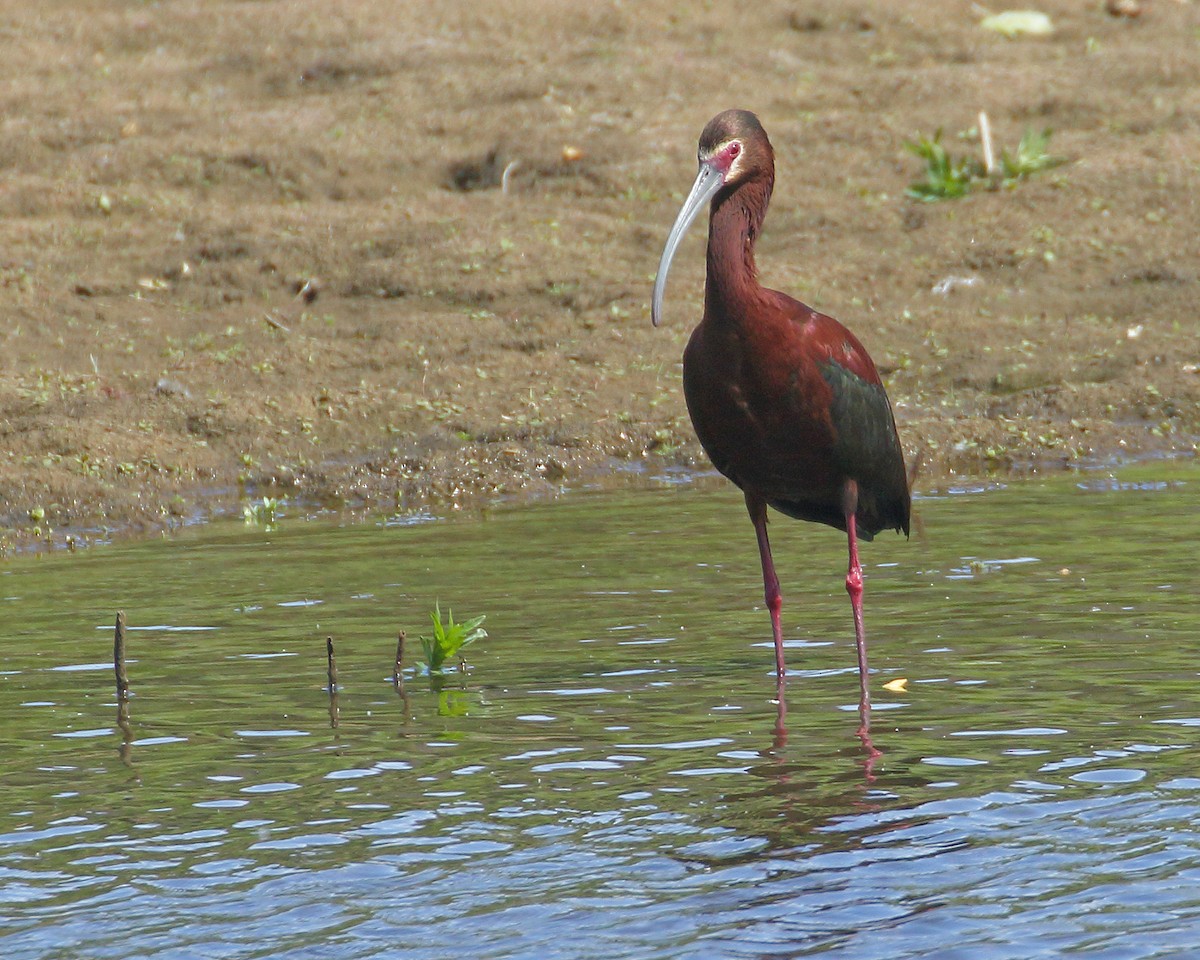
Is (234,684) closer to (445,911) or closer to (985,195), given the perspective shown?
(445,911)

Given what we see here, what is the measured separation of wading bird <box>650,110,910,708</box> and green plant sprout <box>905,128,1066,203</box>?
8.25 meters

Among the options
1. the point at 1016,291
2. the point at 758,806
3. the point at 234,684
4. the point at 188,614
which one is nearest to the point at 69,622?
the point at 188,614

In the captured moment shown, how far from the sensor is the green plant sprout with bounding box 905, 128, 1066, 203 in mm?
14961

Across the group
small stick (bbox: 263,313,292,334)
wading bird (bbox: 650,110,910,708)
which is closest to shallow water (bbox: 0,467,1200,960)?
wading bird (bbox: 650,110,910,708)

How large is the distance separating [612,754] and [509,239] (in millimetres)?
8685

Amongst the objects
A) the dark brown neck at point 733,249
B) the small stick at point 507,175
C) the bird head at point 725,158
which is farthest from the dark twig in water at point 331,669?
the small stick at point 507,175

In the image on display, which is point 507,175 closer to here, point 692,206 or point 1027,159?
point 1027,159

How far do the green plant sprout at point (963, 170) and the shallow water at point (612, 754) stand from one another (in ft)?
19.6

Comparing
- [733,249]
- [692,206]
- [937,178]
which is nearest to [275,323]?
[937,178]

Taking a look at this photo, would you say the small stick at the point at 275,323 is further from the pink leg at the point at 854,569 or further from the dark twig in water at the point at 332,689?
the dark twig in water at the point at 332,689

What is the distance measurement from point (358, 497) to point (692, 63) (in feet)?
26.3

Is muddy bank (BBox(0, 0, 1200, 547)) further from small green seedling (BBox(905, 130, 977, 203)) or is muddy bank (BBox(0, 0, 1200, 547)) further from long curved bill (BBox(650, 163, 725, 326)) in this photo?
long curved bill (BBox(650, 163, 725, 326))

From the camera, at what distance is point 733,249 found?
6.43 m

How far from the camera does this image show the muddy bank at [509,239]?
11.4 meters
